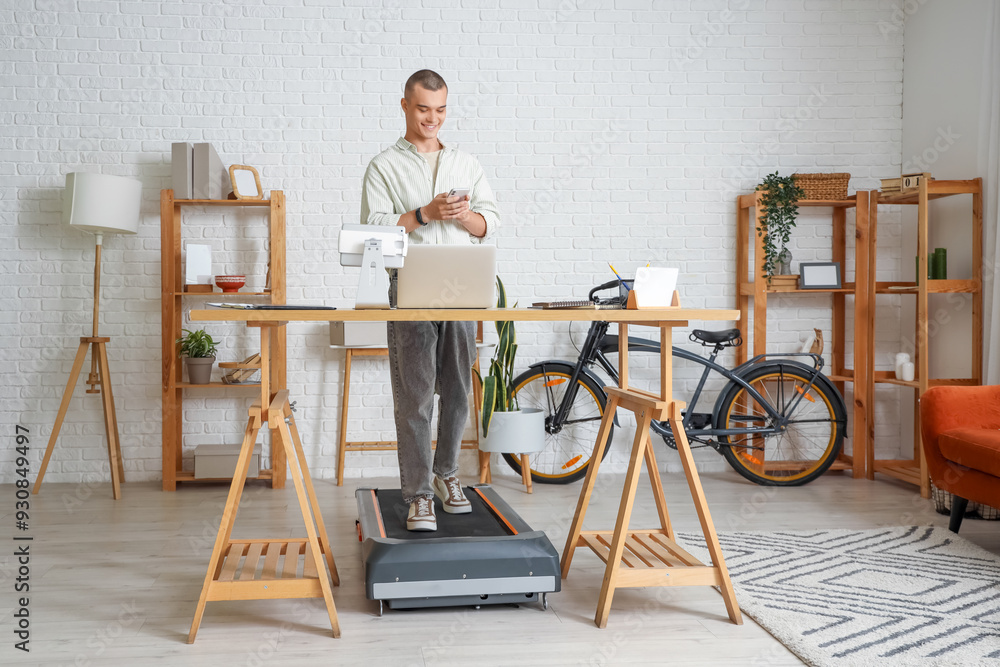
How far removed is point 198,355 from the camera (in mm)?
3947

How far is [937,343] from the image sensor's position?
4109 mm

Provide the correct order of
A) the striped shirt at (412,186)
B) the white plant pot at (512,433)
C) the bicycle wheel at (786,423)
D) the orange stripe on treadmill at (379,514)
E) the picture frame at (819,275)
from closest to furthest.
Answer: the orange stripe on treadmill at (379,514) → the striped shirt at (412,186) → the white plant pot at (512,433) → the bicycle wheel at (786,423) → the picture frame at (819,275)

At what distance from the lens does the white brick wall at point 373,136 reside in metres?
4.04

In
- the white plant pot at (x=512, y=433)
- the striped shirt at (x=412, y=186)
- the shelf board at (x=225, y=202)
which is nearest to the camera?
the striped shirt at (x=412, y=186)

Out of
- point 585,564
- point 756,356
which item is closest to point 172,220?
point 585,564

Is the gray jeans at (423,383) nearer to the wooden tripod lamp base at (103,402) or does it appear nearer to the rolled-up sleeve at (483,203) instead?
the rolled-up sleeve at (483,203)

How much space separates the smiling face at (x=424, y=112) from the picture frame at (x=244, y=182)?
1.61 meters

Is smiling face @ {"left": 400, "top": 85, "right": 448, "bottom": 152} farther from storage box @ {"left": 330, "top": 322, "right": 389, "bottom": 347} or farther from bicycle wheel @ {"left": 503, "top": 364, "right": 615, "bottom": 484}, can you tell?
bicycle wheel @ {"left": 503, "top": 364, "right": 615, "bottom": 484}

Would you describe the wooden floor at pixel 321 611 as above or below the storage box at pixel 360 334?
below

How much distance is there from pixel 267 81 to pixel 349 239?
246 cm

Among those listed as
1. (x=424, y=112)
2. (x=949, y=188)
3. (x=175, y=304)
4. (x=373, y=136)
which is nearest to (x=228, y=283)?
(x=175, y=304)

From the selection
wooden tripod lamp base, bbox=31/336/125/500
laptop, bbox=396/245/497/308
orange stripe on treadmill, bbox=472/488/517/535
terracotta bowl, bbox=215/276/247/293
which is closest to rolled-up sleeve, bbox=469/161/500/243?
laptop, bbox=396/245/497/308

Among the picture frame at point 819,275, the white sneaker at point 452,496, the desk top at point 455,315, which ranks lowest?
the white sneaker at point 452,496

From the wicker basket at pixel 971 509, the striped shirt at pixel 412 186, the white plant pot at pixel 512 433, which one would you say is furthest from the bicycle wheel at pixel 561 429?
the striped shirt at pixel 412 186
